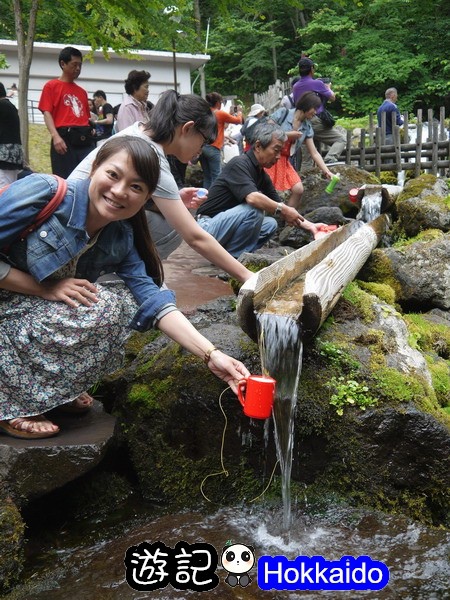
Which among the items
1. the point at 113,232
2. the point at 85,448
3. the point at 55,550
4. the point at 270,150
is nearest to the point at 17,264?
the point at 113,232

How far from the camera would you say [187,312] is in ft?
15.3

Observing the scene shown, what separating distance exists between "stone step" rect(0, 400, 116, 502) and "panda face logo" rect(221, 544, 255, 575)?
776 millimetres

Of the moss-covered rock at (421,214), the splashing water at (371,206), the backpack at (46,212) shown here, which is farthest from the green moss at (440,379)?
the splashing water at (371,206)

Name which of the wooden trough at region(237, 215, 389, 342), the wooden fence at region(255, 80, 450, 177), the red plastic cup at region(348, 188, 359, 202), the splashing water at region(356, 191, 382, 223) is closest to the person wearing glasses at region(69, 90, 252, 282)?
the wooden trough at region(237, 215, 389, 342)

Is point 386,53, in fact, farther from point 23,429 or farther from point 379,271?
point 23,429

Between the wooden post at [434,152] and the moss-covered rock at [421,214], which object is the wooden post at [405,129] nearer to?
the wooden post at [434,152]

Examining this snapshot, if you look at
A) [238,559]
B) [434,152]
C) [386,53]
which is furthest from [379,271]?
[386,53]

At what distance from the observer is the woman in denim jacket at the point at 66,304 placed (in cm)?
306

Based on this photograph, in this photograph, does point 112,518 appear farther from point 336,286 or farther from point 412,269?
point 412,269

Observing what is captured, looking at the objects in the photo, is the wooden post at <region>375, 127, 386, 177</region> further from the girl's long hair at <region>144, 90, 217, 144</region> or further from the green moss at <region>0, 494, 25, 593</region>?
the green moss at <region>0, 494, 25, 593</region>

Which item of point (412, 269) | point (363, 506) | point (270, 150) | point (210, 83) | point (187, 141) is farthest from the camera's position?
point (210, 83)

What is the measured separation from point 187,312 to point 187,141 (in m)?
1.20

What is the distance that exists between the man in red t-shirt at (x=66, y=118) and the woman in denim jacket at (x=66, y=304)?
4.40m

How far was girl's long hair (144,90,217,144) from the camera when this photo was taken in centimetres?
401
